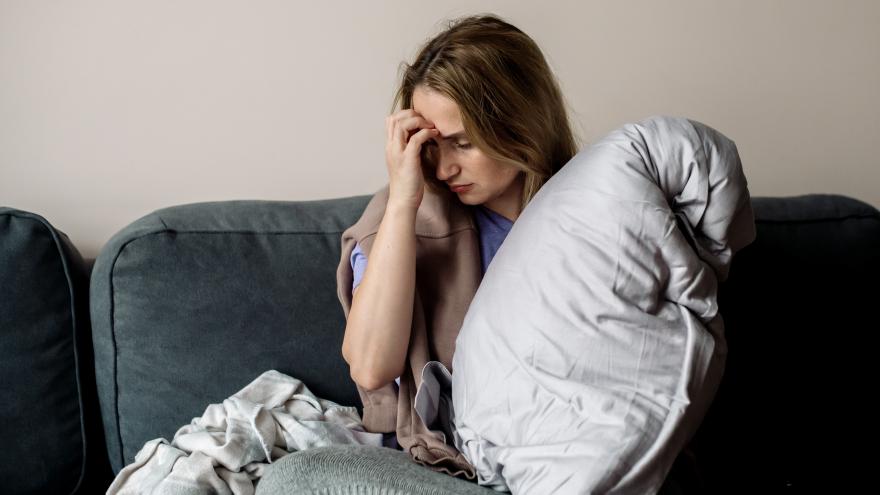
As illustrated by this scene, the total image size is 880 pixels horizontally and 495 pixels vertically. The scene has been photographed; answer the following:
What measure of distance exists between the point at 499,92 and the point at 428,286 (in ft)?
1.10

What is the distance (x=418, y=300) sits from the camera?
1.48 metres

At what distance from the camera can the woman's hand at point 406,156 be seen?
1418 mm

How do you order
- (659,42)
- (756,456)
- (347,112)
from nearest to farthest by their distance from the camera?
(756,456) < (347,112) < (659,42)

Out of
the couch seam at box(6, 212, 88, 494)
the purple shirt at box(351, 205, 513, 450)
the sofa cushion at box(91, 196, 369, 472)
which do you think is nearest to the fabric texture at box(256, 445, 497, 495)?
the purple shirt at box(351, 205, 513, 450)

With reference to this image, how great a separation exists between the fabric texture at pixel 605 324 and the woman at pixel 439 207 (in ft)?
0.53

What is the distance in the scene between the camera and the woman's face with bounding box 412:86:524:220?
143 centimetres

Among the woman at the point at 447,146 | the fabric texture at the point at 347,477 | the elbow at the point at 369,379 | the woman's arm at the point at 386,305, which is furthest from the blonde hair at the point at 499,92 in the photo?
the fabric texture at the point at 347,477

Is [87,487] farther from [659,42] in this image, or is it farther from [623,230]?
[659,42]

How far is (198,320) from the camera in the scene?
1597 mm

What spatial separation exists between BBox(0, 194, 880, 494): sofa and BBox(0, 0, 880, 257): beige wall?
0.63 feet

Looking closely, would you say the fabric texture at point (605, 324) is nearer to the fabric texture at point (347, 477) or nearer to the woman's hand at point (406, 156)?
the fabric texture at point (347, 477)

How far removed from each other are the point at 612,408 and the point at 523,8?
3.64 feet

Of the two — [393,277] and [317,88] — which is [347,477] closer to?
[393,277]

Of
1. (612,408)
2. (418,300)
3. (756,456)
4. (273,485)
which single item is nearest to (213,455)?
(273,485)
